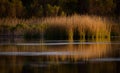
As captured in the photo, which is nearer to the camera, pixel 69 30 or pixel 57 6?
pixel 69 30

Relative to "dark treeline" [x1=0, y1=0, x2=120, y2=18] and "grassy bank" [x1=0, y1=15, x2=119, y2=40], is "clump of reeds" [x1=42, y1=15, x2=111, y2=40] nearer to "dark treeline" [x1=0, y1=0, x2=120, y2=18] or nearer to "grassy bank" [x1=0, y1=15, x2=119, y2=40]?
"grassy bank" [x1=0, y1=15, x2=119, y2=40]

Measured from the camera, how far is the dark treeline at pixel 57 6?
1947 inches

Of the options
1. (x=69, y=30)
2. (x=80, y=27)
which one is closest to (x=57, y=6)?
(x=80, y=27)

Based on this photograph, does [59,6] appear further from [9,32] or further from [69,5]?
[9,32]

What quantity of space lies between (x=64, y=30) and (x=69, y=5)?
2103cm

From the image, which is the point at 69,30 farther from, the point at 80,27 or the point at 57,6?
the point at 57,6

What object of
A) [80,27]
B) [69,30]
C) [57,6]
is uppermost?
[57,6]

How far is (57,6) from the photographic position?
4959 cm

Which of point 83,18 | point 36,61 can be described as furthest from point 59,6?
point 36,61

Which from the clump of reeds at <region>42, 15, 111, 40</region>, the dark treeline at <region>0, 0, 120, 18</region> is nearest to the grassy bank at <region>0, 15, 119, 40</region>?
the clump of reeds at <region>42, 15, 111, 40</region>

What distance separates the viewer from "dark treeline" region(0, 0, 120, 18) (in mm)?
49453

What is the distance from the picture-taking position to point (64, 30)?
102 ft

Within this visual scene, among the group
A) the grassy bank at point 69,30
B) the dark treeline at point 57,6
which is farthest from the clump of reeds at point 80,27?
the dark treeline at point 57,6

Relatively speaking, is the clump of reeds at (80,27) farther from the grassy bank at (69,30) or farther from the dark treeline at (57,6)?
the dark treeline at (57,6)
